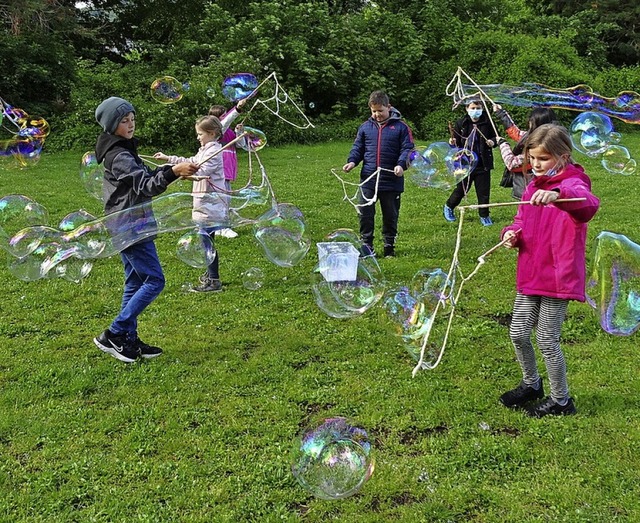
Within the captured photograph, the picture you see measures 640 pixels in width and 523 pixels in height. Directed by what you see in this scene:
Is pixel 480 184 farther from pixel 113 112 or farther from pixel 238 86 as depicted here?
pixel 113 112

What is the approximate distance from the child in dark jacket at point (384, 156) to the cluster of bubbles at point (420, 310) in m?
2.02

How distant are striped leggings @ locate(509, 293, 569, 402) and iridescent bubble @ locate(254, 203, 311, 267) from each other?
6.67 feet

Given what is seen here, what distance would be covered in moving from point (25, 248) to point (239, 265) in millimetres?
2518

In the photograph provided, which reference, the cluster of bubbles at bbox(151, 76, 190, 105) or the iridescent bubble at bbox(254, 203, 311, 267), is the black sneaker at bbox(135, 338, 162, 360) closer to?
the iridescent bubble at bbox(254, 203, 311, 267)

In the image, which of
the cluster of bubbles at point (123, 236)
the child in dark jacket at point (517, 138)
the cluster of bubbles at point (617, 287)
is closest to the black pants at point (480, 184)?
the child in dark jacket at point (517, 138)

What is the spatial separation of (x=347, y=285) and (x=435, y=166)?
2.27 meters

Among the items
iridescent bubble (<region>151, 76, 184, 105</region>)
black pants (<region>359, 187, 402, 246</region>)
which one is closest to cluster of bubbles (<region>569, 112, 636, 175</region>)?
black pants (<region>359, 187, 402, 246</region>)

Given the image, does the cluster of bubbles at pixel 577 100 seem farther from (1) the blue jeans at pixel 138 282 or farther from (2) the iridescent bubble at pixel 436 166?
(1) the blue jeans at pixel 138 282

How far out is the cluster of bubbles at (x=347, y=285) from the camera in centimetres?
440

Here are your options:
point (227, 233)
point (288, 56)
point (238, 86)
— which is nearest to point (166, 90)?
point (238, 86)

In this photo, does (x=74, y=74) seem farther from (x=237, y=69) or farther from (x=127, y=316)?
(x=127, y=316)

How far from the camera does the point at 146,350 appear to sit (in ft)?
14.2

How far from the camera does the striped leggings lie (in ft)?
10.9

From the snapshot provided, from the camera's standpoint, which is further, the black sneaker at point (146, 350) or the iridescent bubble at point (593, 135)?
the iridescent bubble at point (593, 135)
